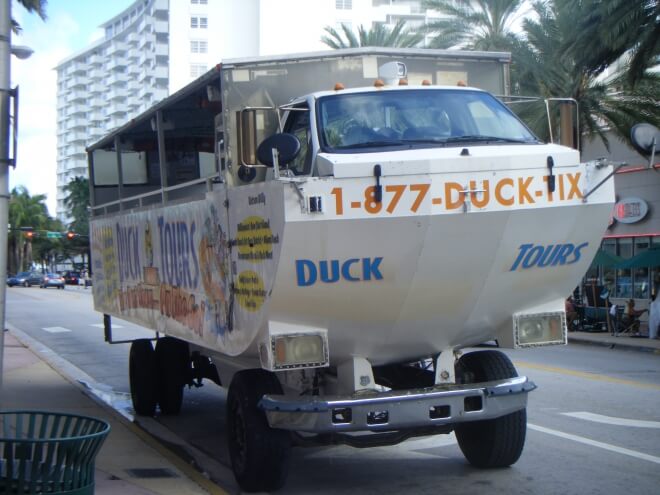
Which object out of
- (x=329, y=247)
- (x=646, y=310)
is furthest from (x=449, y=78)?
(x=646, y=310)

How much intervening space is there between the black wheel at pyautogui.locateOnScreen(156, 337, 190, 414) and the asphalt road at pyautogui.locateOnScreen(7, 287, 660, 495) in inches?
10.8

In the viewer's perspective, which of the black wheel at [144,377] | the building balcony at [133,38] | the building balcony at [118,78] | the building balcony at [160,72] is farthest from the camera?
the building balcony at [118,78]

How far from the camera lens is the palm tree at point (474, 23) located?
2886 cm

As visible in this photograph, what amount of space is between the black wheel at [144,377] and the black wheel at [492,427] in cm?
436

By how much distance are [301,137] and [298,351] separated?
5.58 ft

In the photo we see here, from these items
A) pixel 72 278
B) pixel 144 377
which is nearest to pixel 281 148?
pixel 144 377

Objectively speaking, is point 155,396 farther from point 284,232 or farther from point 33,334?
point 33,334

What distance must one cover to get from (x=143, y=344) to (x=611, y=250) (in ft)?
66.2

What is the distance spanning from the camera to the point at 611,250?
2794cm

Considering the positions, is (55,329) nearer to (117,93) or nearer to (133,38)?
(133,38)

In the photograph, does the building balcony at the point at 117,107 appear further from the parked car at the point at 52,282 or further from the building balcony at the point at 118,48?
the parked car at the point at 52,282

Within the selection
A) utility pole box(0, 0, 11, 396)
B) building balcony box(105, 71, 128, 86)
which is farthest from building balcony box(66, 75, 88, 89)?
utility pole box(0, 0, 11, 396)

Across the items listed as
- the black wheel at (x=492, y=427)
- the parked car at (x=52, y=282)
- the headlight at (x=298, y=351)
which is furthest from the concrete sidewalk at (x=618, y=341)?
the parked car at (x=52, y=282)

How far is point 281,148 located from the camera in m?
6.29
